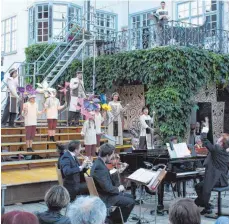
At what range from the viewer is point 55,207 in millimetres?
4535

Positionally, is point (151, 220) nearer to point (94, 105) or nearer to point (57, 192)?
point (57, 192)

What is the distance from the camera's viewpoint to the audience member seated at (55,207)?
438 cm

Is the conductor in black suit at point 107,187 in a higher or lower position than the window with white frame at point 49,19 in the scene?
lower

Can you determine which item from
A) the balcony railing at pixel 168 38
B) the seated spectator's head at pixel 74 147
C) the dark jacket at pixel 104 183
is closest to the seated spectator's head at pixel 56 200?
the dark jacket at pixel 104 183

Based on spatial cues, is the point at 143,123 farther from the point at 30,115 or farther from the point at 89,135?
the point at 30,115

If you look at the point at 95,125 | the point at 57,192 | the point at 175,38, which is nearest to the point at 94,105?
the point at 95,125

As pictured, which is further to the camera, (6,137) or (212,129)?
(212,129)

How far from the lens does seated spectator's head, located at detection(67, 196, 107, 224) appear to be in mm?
3580

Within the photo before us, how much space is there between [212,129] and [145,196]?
718 centimetres

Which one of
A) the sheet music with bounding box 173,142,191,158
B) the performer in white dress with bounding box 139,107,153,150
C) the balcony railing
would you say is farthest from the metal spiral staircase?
the sheet music with bounding box 173,142,191,158

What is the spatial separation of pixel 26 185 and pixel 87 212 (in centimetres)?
530

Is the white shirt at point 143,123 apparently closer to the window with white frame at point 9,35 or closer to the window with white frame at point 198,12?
the window with white frame at point 198,12

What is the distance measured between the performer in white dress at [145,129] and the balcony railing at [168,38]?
2.88 m

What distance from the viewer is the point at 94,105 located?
1163 cm
